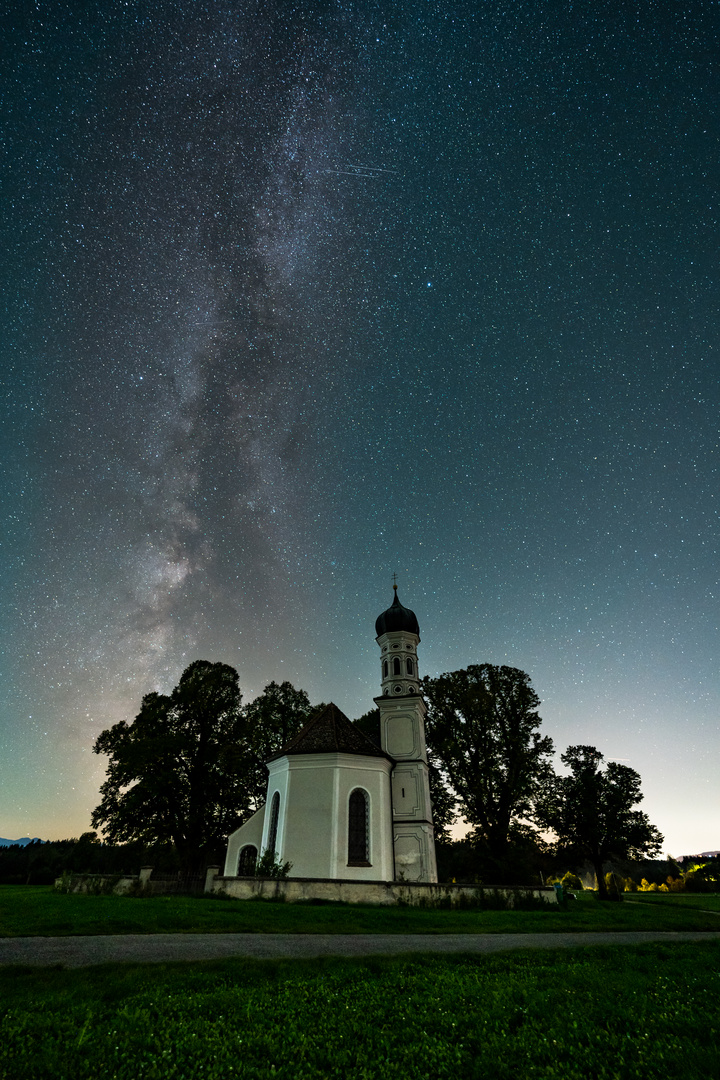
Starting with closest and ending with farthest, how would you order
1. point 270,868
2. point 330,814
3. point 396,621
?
point 270,868 < point 330,814 < point 396,621

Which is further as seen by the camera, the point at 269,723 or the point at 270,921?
the point at 269,723

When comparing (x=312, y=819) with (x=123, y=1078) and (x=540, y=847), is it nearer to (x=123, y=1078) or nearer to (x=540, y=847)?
(x=540, y=847)

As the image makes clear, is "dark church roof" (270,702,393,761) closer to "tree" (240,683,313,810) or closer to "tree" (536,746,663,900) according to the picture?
"tree" (240,683,313,810)

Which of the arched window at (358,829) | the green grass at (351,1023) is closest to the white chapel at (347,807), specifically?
the arched window at (358,829)

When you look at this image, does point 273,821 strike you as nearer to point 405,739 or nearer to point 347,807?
point 347,807

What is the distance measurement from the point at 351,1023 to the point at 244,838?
2868 cm

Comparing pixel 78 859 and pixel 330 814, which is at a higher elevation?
pixel 330 814

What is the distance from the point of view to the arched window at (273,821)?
2757 cm

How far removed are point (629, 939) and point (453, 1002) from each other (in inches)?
376

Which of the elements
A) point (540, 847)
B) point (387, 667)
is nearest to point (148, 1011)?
point (387, 667)

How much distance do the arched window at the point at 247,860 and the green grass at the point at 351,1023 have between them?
25.6 metres

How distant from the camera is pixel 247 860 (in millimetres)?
30016

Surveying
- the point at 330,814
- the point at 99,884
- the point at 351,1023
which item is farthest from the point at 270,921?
the point at 330,814

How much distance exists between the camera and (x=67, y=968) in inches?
278
